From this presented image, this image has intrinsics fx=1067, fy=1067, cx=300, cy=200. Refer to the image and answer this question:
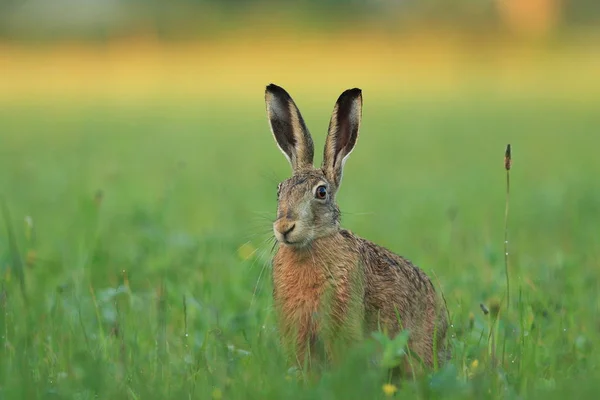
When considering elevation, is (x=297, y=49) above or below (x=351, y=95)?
above

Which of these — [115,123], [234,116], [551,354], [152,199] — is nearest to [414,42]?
[234,116]

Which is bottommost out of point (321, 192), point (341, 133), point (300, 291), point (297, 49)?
point (300, 291)

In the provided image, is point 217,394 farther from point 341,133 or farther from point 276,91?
point 276,91

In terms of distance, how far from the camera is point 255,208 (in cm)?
1005

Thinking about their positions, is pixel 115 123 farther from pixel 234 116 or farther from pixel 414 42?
pixel 414 42

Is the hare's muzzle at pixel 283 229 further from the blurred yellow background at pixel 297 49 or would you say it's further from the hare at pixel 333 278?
the blurred yellow background at pixel 297 49

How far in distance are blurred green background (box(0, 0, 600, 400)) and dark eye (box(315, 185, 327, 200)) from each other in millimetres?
491

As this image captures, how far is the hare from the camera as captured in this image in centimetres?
434

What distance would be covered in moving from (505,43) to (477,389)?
127 feet

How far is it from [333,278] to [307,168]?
63 cm

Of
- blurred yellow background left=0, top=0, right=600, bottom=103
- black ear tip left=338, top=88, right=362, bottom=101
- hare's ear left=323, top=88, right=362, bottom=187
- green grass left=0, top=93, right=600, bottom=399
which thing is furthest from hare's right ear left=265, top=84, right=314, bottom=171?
blurred yellow background left=0, top=0, right=600, bottom=103

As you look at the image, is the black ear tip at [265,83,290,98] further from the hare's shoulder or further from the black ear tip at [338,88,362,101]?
the hare's shoulder

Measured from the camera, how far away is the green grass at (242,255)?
390 cm

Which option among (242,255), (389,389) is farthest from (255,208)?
(389,389)
